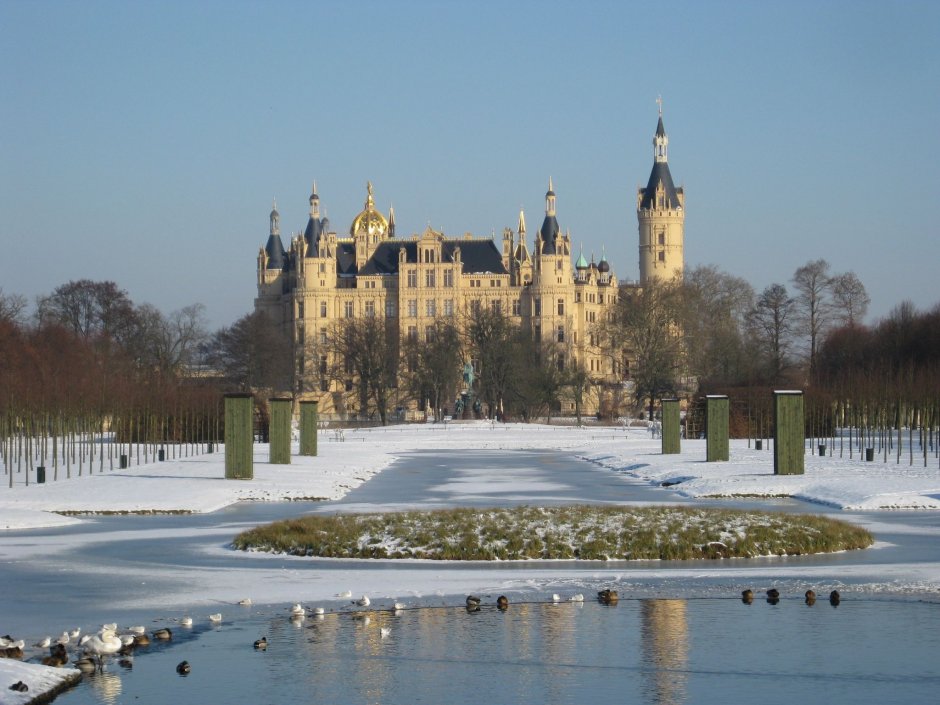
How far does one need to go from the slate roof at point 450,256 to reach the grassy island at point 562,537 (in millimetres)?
129061

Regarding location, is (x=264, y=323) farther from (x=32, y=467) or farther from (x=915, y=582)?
(x=915, y=582)

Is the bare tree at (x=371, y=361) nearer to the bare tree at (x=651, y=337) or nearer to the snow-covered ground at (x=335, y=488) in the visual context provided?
A: the bare tree at (x=651, y=337)

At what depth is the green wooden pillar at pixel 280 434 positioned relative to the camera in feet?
145

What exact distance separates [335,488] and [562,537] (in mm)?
13116

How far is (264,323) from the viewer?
124625 millimetres

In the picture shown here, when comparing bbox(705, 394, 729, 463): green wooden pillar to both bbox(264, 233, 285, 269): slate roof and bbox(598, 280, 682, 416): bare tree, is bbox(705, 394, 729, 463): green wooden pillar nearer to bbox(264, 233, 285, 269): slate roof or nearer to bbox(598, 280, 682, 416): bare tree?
bbox(598, 280, 682, 416): bare tree

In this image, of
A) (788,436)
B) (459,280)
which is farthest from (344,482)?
(459,280)

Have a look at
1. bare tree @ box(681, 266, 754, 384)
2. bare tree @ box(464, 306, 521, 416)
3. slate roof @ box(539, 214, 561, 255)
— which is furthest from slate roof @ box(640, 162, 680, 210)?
bare tree @ box(464, 306, 521, 416)

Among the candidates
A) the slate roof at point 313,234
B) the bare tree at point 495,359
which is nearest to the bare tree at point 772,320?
the bare tree at point 495,359

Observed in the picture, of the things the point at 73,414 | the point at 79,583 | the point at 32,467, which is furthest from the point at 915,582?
the point at 73,414

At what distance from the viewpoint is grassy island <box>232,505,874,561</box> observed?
68.9 ft

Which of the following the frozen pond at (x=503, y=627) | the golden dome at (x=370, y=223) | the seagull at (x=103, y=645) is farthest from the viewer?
the golden dome at (x=370, y=223)

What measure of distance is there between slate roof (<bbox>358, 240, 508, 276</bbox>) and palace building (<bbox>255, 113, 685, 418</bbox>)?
10 centimetres

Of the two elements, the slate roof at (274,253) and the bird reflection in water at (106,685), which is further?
the slate roof at (274,253)
